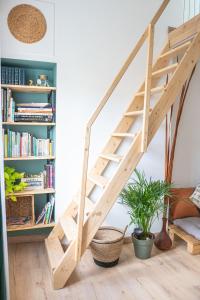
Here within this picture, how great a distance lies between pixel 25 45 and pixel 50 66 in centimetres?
35

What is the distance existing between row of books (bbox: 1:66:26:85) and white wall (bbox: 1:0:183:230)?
9.0 inches

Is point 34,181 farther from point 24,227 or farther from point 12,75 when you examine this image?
point 12,75

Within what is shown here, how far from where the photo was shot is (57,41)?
9.04ft

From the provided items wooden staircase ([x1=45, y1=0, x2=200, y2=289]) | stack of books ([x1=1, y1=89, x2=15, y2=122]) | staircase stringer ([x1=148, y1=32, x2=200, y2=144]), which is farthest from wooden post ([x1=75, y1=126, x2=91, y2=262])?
stack of books ([x1=1, y1=89, x2=15, y2=122])

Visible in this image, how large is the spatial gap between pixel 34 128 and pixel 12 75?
63cm

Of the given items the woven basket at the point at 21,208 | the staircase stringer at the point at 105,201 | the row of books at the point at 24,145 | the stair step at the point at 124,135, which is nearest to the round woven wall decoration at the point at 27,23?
the row of books at the point at 24,145

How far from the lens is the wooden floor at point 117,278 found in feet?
6.98

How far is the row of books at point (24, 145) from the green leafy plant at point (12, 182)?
0.58ft

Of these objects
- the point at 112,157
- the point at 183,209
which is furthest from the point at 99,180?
the point at 183,209

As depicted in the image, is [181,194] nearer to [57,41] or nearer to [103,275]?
[103,275]

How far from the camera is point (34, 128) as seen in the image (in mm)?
3016

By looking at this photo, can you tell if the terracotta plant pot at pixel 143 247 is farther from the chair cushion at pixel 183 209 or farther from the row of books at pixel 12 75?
the row of books at pixel 12 75

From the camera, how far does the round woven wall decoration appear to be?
8.52 ft

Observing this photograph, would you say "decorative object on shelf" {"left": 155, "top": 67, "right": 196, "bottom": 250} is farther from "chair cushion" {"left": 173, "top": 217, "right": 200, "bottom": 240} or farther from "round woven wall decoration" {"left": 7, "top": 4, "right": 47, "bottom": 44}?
"round woven wall decoration" {"left": 7, "top": 4, "right": 47, "bottom": 44}
